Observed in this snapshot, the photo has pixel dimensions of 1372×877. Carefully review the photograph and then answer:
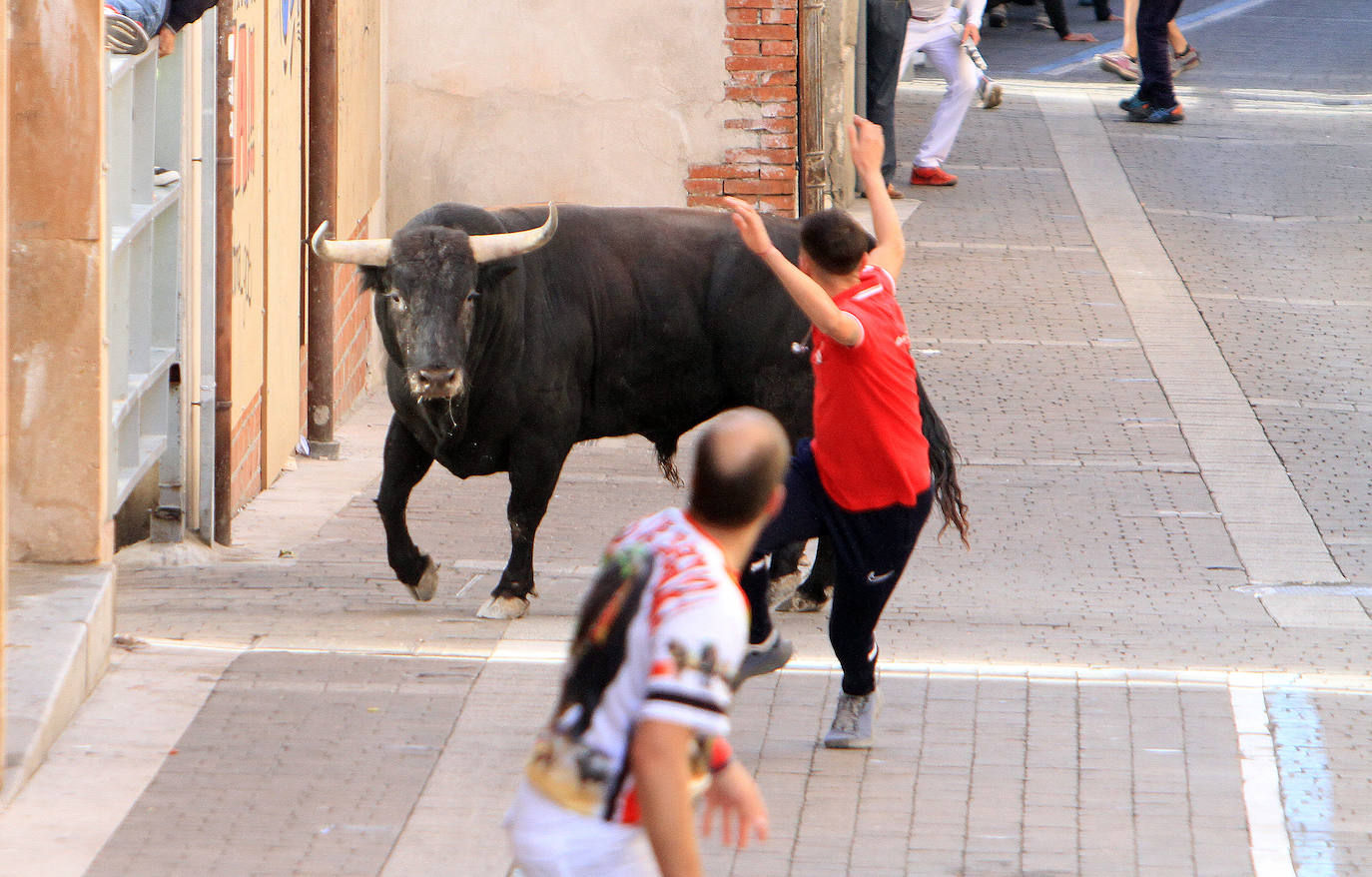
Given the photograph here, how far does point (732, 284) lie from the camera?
8.32 metres

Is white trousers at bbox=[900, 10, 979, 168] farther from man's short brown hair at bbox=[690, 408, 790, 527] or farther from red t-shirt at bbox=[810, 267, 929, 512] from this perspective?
man's short brown hair at bbox=[690, 408, 790, 527]

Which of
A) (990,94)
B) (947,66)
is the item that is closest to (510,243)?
(947,66)

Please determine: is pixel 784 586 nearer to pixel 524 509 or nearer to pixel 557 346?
pixel 524 509

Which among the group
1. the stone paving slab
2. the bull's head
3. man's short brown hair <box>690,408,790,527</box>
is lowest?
the stone paving slab

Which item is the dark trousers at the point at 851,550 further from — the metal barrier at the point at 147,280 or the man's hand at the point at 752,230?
the metal barrier at the point at 147,280

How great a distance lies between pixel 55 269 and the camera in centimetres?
632

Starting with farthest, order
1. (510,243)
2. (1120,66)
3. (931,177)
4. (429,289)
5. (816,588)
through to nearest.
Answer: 1. (1120,66)
2. (931,177)
3. (816,588)
4. (510,243)
5. (429,289)

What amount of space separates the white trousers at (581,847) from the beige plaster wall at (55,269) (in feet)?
12.1

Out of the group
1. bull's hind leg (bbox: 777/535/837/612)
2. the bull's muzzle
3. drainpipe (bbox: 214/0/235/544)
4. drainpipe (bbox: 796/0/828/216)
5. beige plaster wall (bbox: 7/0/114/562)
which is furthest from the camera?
drainpipe (bbox: 796/0/828/216)

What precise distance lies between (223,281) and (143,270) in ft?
2.16

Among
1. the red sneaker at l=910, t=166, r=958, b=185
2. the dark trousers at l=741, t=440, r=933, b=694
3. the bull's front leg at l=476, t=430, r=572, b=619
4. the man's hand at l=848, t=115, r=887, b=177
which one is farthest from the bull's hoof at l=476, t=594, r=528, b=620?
the red sneaker at l=910, t=166, r=958, b=185

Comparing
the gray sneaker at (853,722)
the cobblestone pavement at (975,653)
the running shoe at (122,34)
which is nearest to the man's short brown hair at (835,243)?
the gray sneaker at (853,722)

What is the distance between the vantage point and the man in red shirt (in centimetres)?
560

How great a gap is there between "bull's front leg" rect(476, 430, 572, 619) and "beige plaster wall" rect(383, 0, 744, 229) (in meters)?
5.84
